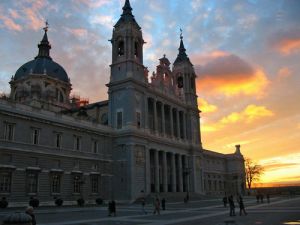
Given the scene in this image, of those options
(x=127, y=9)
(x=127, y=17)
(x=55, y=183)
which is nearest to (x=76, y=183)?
(x=55, y=183)

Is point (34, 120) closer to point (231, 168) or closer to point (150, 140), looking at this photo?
point (150, 140)

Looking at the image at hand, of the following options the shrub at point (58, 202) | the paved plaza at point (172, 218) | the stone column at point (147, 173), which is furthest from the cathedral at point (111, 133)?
the paved plaza at point (172, 218)

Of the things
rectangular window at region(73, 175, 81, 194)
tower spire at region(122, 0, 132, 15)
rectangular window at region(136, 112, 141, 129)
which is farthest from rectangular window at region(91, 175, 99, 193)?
tower spire at region(122, 0, 132, 15)

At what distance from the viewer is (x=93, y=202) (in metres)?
55.4

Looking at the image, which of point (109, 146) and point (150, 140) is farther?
point (150, 140)

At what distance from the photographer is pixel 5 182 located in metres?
42.8

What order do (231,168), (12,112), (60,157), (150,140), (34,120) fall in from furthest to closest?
(231,168)
(150,140)
(60,157)
(34,120)
(12,112)

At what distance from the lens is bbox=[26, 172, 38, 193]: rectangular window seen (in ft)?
150

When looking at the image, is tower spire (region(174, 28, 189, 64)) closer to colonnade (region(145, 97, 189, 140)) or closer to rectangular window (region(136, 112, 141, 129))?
colonnade (region(145, 97, 189, 140))

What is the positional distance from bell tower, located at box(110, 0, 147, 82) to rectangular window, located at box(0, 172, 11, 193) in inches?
1115

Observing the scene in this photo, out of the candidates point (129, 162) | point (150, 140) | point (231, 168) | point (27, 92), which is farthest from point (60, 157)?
point (231, 168)

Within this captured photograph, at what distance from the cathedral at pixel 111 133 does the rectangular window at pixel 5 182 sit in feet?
0.38

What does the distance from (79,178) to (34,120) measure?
38.9ft

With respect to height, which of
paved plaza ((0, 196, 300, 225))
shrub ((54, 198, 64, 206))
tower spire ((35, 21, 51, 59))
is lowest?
paved plaza ((0, 196, 300, 225))
